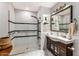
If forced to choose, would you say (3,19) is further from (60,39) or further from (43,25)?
(60,39)

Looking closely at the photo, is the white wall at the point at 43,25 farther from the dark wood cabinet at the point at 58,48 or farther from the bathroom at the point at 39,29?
the dark wood cabinet at the point at 58,48

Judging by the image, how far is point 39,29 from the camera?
1.53 m

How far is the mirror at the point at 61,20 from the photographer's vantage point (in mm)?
1483

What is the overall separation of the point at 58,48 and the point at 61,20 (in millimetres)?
464

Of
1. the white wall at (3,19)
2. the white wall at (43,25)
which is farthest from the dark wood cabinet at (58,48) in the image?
the white wall at (3,19)

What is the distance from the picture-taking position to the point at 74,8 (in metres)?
1.41

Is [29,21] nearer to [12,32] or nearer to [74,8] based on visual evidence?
[12,32]

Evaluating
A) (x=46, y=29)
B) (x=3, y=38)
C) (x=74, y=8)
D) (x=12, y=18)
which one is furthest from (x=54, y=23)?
(x=3, y=38)

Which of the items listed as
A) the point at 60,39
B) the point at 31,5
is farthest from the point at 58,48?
the point at 31,5

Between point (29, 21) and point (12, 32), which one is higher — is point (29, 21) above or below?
above

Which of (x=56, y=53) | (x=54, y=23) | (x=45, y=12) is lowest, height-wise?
(x=56, y=53)

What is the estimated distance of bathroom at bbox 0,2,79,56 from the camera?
4.52 feet

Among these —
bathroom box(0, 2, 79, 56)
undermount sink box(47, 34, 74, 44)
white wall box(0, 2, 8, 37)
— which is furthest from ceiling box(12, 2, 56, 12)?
undermount sink box(47, 34, 74, 44)

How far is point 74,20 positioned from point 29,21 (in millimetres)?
696
